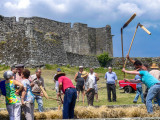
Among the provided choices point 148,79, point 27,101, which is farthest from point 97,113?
point 27,101

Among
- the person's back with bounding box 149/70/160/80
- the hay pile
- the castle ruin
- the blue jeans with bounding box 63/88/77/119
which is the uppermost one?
the castle ruin

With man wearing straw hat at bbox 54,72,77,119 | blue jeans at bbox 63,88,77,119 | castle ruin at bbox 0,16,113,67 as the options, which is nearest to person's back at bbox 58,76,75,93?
man wearing straw hat at bbox 54,72,77,119

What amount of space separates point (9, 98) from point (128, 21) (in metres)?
4.67

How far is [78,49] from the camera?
55625 mm

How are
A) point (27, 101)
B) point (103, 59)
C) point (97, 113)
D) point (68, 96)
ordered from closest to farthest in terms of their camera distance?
1. point (27, 101)
2. point (68, 96)
3. point (97, 113)
4. point (103, 59)

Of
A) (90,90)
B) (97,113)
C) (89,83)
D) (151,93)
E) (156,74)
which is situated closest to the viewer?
(151,93)

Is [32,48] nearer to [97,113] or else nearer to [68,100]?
[97,113]

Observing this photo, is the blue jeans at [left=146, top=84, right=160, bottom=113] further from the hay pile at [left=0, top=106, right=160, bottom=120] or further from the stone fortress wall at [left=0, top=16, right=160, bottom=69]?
the stone fortress wall at [left=0, top=16, right=160, bottom=69]

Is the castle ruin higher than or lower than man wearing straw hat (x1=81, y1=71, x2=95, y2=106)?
higher

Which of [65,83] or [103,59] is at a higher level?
[103,59]

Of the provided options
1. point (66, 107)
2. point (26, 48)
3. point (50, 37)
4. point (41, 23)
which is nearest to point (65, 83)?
point (66, 107)

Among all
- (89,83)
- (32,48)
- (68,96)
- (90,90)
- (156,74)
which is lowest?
(68,96)

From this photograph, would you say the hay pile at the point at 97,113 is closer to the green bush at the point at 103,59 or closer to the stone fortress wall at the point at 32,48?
the stone fortress wall at the point at 32,48

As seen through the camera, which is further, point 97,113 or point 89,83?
A: point 89,83
